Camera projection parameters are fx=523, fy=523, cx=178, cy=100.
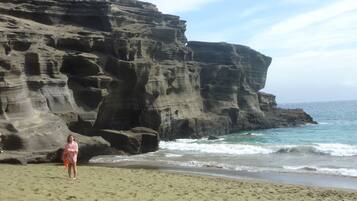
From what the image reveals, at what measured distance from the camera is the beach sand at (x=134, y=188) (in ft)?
50.6

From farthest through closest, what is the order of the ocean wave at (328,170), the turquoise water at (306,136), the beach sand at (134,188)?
1. the turquoise water at (306,136)
2. the ocean wave at (328,170)
3. the beach sand at (134,188)

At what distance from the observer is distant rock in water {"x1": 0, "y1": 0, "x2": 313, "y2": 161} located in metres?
30.1

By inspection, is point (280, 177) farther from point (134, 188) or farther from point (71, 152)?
point (71, 152)

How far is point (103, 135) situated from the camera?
36781 mm

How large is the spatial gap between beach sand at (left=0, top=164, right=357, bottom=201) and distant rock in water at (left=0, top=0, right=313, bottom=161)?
8377 mm

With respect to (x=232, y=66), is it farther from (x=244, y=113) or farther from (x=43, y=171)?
(x=43, y=171)

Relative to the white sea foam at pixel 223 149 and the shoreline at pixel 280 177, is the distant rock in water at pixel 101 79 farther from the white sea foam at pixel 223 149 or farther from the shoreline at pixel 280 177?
the shoreline at pixel 280 177

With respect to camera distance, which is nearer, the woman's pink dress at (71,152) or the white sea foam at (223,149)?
the woman's pink dress at (71,152)

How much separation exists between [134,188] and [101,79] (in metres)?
22.8

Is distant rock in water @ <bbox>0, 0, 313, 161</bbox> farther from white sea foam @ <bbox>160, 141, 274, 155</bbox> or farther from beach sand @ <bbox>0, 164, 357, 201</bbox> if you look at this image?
beach sand @ <bbox>0, 164, 357, 201</bbox>

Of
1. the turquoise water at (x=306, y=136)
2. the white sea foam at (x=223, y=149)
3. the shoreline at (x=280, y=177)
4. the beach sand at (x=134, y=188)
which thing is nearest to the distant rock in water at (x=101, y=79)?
the white sea foam at (x=223, y=149)

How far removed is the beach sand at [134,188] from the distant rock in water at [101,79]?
27.5 ft

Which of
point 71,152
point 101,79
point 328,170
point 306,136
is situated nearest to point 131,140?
point 101,79

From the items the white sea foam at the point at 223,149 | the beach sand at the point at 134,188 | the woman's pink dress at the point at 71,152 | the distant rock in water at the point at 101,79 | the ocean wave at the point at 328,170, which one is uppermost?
the distant rock in water at the point at 101,79
